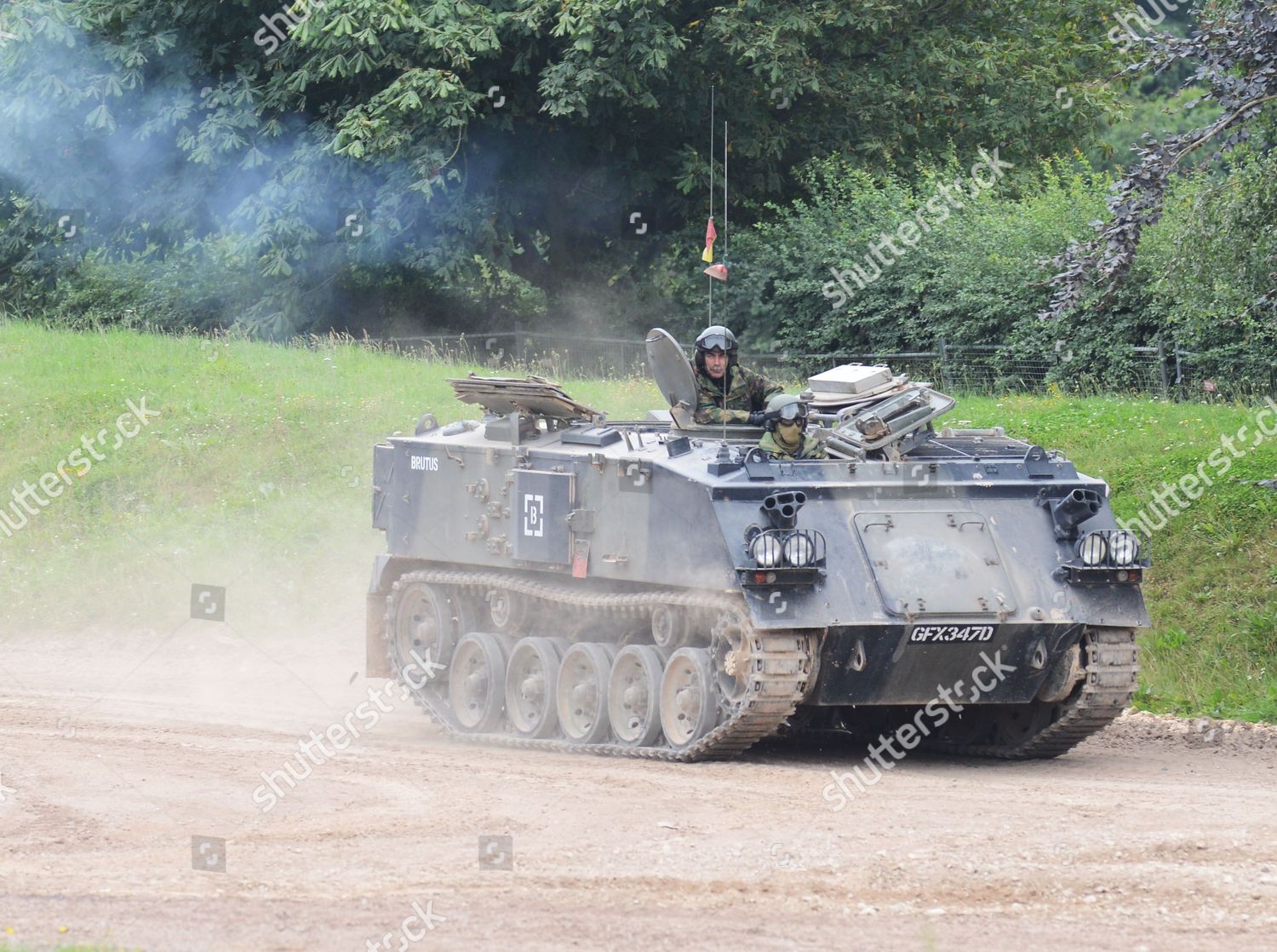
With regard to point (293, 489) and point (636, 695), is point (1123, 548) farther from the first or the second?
point (293, 489)

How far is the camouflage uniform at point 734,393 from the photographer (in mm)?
12578

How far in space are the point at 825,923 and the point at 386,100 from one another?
1943cm

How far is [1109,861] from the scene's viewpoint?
8055 mm

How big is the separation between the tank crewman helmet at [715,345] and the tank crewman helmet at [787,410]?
0.73 metres

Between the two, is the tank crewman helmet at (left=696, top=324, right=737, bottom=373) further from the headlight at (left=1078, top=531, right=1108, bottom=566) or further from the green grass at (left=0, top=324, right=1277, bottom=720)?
the green grass at (left=0, top=324, right=1277, bottom=720)

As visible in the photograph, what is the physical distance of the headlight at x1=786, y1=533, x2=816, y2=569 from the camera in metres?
10.6

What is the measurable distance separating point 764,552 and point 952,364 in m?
14.0

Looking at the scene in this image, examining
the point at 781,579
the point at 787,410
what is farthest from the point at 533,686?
the point at 781,579

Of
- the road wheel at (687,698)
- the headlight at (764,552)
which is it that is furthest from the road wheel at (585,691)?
the headlight at (764,552)

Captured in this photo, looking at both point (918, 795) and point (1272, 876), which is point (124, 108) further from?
point (1272, 876)

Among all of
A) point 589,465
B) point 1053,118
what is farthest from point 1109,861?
point 1053,118

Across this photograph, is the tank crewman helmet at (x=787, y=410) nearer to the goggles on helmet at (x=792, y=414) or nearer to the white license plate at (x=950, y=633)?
the goggles on helmet at (x=792, y=414)

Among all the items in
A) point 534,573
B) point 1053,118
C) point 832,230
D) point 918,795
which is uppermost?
point 1053,118

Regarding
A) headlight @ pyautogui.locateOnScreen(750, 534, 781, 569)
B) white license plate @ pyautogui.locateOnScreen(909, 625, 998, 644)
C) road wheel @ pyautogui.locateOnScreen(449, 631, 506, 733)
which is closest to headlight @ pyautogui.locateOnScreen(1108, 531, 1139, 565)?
white license plate @ pyautogui.locateOnScreen(909, 625, 998, 644)
